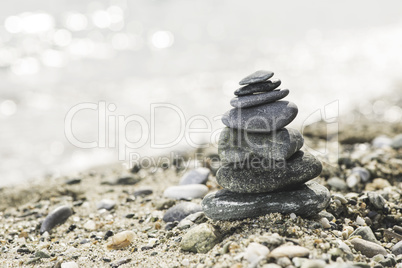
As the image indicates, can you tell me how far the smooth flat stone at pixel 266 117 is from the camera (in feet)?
10.9

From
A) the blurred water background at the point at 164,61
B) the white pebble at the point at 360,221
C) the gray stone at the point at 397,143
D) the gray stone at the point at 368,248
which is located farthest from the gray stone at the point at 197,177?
the gray stone at the point at 397,143

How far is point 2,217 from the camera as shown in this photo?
16.1 ft

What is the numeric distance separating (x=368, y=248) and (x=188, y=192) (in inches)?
92.7

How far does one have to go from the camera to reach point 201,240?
3.18m

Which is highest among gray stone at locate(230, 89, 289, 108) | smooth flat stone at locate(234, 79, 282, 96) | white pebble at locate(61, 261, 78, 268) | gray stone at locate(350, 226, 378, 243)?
smooth flat stone at locate(234, 79, 282, 96)

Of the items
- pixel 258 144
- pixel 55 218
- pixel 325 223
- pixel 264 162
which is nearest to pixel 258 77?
pixel 258 144

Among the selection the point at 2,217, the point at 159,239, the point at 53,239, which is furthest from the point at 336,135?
the point at 2,217

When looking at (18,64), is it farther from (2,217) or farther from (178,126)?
(2,217)

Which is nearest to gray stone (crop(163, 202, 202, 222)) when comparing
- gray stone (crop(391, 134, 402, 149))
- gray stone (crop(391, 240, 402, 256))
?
gray stone (crop(391, 240, 402, 256))

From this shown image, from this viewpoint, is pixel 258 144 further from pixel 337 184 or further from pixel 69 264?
pixel 69 264

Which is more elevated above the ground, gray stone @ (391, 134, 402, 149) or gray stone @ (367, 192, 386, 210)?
gray stone @ (391, 134, 402, 149)

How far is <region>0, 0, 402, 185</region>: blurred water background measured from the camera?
9.25 metres

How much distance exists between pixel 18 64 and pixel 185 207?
46.2 ft

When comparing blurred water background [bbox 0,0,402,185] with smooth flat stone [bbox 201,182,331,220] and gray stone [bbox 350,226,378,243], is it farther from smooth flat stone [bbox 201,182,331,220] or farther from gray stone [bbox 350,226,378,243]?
gray stone [bbox 350,226,378,243]
